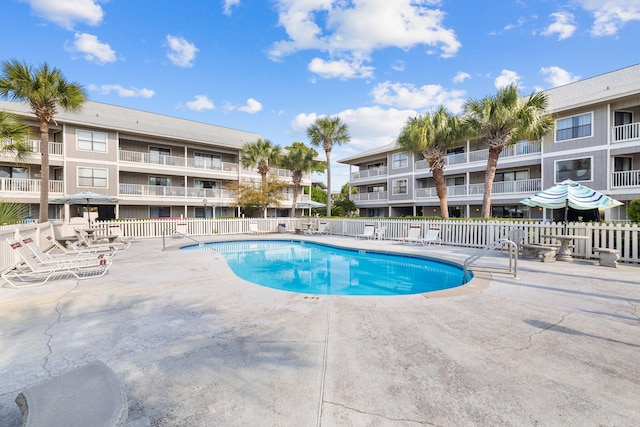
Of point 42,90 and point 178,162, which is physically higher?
point 42,90

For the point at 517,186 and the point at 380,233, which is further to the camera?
the point at 517,186

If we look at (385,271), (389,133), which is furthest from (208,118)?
(385,271)

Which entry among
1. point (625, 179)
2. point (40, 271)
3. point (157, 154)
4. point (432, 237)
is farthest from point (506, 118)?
point (157, 154)

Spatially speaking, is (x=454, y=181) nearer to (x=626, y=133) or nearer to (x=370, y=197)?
(x=370, y=197)

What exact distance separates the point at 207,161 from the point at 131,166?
6362mm

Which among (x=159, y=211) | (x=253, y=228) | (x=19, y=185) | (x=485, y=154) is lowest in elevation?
(x=253, y=228)

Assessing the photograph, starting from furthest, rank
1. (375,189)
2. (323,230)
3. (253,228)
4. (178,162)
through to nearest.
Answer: (375,189), (178,162), (253,228), (323,230)

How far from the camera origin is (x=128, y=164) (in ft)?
78.1

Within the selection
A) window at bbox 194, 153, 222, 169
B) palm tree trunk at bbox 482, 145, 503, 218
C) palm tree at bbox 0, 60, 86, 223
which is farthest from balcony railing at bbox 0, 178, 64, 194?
palm tree trunk at bbox 482, 145, 503, 218

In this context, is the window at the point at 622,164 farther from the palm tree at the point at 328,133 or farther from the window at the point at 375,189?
the palm tree at the point at 328,133

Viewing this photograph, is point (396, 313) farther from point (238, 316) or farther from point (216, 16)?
point (216, 16)

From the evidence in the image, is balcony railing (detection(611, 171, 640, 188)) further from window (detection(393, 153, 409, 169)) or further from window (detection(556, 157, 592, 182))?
window (detection(393, 153, 409, 169))

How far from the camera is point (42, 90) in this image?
13477 mm

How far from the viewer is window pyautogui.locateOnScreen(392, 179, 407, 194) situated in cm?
2935
